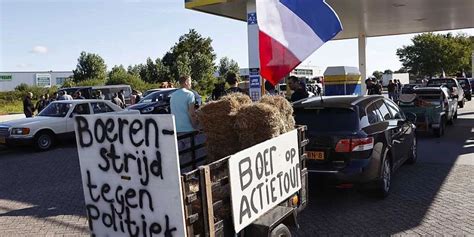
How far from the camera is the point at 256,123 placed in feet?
13.8

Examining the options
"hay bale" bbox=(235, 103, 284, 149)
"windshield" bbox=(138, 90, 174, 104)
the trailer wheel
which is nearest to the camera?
the trailer wheel

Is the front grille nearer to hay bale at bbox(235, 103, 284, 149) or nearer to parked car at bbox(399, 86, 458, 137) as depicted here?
hay bale at bbox(235, 103, 284, 149)

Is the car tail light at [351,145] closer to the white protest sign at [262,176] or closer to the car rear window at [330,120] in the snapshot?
the car rear window at [330,120]

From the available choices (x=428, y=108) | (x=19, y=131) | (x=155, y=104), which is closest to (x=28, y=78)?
(x=155, y=104)

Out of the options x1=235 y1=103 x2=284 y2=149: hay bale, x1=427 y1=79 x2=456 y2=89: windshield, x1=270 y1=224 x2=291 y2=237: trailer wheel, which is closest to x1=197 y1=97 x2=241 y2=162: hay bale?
x1=235 y1=103 x2=284 y2=149: hay bale

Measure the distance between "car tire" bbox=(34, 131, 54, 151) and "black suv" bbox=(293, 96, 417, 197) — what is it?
28.9 feet

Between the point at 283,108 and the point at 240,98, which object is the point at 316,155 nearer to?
the point at 283,108

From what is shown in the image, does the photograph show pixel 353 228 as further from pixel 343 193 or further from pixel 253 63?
pixel 253 63

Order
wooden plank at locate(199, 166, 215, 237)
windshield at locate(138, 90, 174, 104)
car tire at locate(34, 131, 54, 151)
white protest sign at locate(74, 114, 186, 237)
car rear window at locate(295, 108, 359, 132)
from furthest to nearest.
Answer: windshield at locate(138, 90, 174, 104) < car tire at locate(34, 131, 54, 151) < car rear window at locate(295, 108, 359, 132) < wooden plank at locate(199, 166, 215, 237) < white protest sign at locate(74, 114, 186, 237)

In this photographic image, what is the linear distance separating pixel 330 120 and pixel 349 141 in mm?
462

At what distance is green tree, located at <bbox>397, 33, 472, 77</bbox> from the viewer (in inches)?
2362

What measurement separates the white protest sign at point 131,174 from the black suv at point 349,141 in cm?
321

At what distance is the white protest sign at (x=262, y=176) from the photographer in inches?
138

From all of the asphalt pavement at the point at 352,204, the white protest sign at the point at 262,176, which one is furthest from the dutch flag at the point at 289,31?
the asphalt pavement at the point at 352,204
